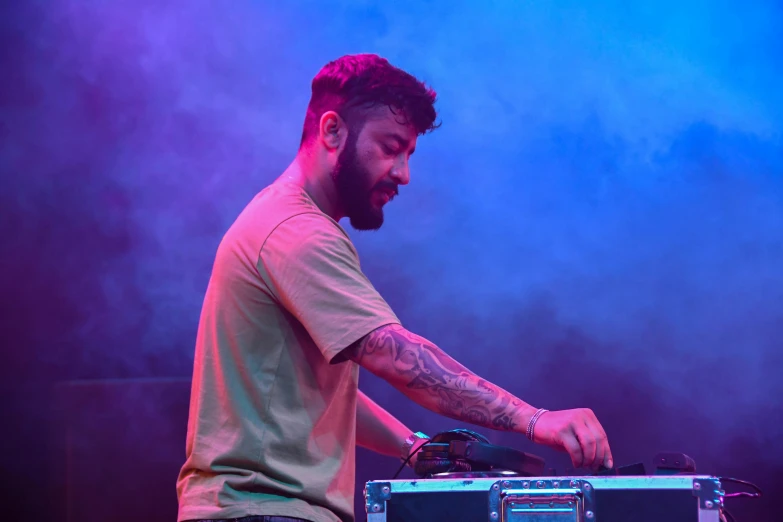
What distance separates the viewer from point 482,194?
124 inches

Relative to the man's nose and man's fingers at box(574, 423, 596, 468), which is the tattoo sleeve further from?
the man's nose

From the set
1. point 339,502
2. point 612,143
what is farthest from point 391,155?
point 612,143

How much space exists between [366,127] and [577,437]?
2.75 feet

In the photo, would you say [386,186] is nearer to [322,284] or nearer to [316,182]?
[316,182]

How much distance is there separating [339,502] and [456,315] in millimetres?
1699

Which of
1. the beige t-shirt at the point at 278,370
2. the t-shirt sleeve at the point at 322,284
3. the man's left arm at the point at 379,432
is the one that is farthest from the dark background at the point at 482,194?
the t-shirt sleeve at the point at 322,284

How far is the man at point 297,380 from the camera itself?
4.40 ft

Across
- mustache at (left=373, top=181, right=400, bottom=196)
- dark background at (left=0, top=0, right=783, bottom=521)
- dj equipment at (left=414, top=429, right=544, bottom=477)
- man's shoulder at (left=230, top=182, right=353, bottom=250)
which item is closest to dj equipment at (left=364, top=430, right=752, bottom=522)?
dj equipment at (left=414, top=429, right=544, bottom=477)

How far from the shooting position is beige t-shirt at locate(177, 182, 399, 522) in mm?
1354

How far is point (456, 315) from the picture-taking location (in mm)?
3084

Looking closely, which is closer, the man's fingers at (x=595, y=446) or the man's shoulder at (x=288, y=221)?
the man's fingers at (x=595, y=446)

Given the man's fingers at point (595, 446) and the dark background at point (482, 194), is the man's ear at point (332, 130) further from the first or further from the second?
the dark background at point (482, 194)

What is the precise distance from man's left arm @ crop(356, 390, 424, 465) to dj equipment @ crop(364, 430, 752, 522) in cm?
56

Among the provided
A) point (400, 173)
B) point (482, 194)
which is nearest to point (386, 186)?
point (400, 173)
